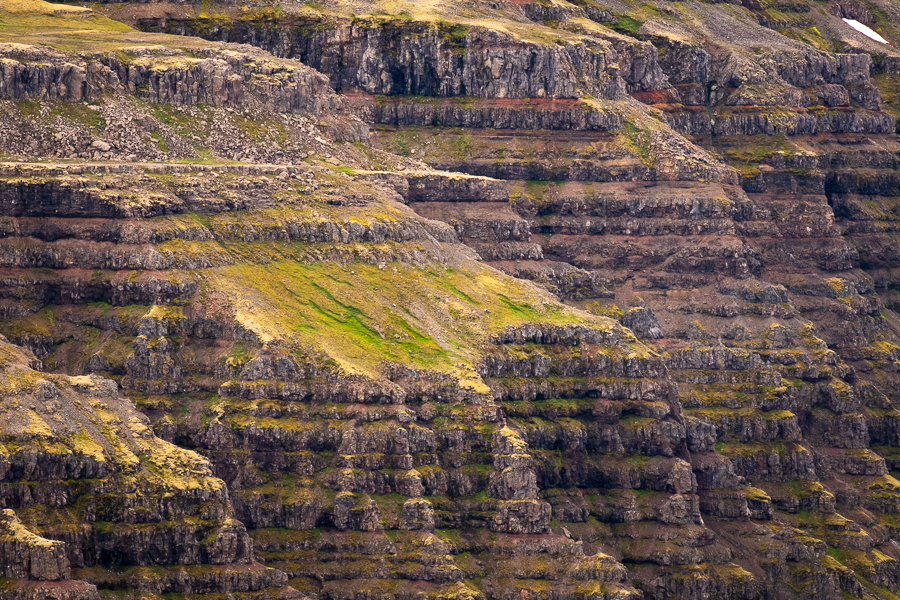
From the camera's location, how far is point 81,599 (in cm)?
19712

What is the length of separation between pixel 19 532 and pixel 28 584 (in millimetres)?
3138

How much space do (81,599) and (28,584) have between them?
3.10 meters

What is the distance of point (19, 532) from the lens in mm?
197875

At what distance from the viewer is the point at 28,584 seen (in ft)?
646

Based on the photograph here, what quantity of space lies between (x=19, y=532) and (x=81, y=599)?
17.2 ft
